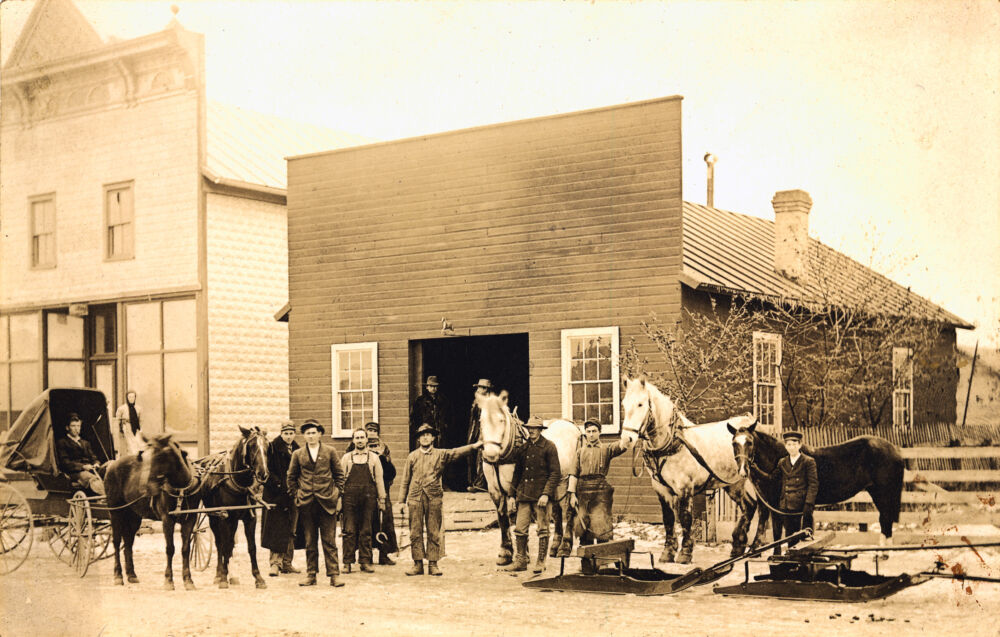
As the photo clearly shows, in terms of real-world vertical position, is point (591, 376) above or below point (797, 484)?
above

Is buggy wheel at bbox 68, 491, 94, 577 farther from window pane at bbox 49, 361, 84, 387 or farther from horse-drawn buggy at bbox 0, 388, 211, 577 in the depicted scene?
window pane at bbox 49, 361, 84, 387

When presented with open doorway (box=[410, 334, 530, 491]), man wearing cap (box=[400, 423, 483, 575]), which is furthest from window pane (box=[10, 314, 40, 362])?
man wearing cap (box=[400, 423, 483, 575])

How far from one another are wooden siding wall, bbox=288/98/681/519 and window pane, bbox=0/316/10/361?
9.30 m

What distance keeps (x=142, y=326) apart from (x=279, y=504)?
1138 cm

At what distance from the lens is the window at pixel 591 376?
1838cm

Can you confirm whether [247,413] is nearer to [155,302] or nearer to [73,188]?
[155,302]

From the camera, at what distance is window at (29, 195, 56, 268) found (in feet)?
85.5

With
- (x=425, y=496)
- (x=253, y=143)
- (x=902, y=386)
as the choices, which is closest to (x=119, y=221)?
(x=253, y=143)

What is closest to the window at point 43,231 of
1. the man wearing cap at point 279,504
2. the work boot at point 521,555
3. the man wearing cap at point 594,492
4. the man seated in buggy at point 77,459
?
the man seated in buggy at point 77,459

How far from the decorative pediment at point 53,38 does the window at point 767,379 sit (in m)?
15.3

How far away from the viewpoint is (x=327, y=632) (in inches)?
421

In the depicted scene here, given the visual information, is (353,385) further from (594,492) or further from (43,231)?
(43,231)

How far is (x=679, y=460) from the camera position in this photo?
14312 mm

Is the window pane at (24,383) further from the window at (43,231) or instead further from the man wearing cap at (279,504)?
the man wearing cap at (279,504)
